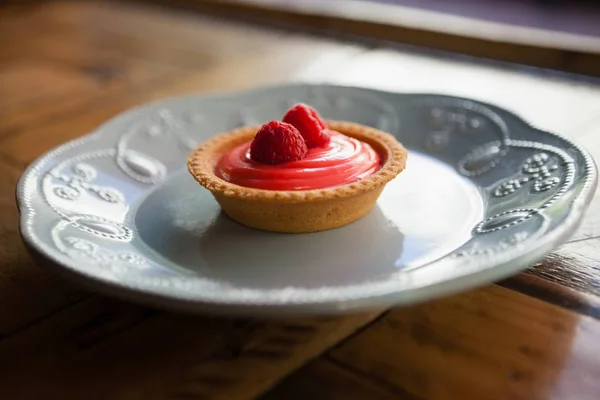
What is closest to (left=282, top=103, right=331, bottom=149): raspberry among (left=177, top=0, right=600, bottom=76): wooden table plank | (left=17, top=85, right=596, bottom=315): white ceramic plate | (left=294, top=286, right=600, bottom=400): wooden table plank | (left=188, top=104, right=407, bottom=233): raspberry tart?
(left=188, top=104, right=407, bottom=233): raspberry tart

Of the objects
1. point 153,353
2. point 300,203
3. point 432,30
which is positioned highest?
point 432,30

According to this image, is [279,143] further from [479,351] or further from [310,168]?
[479,351]

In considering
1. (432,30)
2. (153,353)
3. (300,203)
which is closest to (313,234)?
(300,203)

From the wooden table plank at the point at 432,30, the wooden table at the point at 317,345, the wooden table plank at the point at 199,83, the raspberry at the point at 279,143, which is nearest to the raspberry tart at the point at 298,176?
the raspberry at the point at 279,143

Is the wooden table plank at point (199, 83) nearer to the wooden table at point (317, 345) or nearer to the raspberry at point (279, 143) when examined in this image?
the wooden table at point (317, 345)

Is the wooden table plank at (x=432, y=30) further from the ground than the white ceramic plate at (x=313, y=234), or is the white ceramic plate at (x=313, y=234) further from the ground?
the wooden table plank at (x=432, y=30)

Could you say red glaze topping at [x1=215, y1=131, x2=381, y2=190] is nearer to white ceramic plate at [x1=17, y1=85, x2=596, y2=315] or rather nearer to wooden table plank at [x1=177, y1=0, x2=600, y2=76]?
white ceramic plate at [x1=17, y1=85, x2=596, y2=315]
